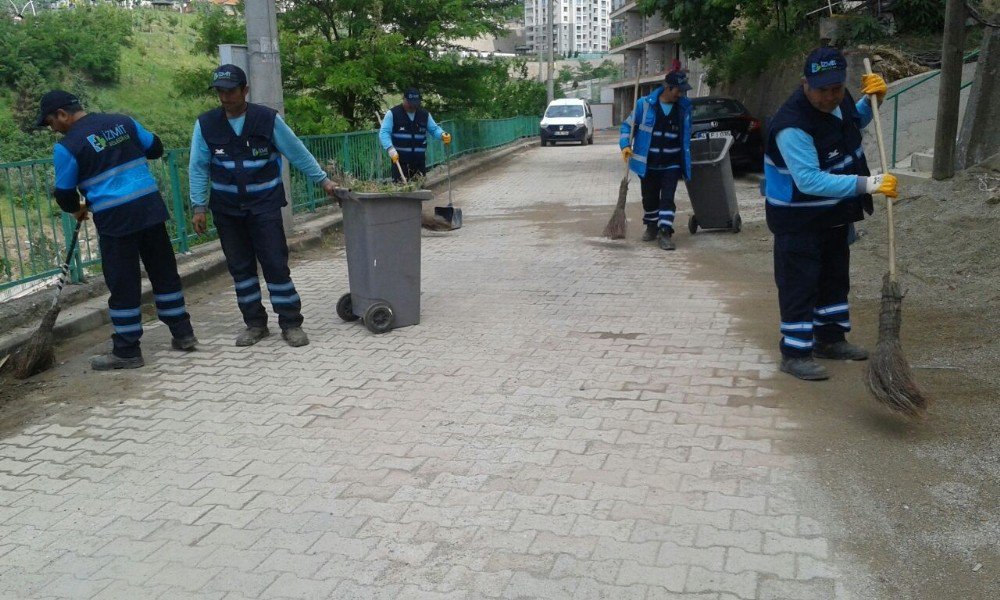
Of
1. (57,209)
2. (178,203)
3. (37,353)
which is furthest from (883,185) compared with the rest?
(178,203)

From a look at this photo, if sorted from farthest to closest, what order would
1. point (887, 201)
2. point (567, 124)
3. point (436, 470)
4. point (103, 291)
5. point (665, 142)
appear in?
point (567, 124) → point (665, 142) → point (103, 291) → point (887, 201) → point (436, 470)

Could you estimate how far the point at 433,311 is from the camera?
7328mm

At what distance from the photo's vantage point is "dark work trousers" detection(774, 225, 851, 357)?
5.12 meters

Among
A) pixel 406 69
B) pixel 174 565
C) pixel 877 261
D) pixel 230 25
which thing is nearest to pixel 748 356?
pixel 877 261

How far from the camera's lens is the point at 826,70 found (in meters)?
4.74

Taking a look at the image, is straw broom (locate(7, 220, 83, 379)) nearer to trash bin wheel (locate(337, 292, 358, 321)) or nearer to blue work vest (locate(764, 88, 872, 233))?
trash bin wheel (locate(337, 292, 358, 321))

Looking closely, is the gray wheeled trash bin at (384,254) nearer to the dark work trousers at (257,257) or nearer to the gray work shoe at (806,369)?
the dark work trousers at (257,257)

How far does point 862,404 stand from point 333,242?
741cm

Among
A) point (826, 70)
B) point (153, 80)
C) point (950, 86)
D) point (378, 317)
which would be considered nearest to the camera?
point (826, 70)

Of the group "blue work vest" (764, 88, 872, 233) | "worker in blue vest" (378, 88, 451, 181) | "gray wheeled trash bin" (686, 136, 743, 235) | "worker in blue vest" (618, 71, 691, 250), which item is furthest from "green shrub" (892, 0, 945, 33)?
"blue work vest" (764, 88, 872, 233)

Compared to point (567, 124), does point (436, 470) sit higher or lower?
lower

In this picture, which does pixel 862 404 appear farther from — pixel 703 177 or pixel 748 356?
pixel 703 177

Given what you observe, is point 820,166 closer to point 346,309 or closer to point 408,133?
point 346,309

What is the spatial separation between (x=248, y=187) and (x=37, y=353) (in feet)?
5.73
